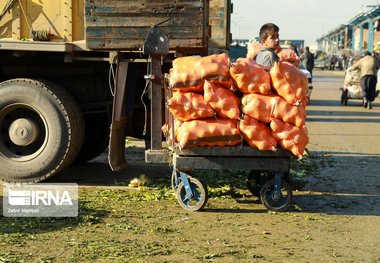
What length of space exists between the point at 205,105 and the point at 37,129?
246 centimetres


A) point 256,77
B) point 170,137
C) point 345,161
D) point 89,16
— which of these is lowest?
point 345,161

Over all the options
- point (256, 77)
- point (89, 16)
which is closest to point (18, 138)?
point (89, 16)

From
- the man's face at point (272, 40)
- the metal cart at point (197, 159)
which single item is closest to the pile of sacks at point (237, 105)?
the metal cart at point (197, 159)

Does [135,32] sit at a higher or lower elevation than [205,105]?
higher

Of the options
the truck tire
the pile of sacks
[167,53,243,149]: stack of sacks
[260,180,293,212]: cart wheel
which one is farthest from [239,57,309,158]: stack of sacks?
the truck tire

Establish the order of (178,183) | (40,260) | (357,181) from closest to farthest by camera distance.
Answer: (40,260), (178,183), (357,181)

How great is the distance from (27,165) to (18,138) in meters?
0.35

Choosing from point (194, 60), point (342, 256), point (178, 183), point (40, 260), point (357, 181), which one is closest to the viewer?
point (40, 260)

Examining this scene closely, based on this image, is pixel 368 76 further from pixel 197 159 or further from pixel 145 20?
pixel 197 159

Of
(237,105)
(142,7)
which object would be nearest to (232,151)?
(237,105)

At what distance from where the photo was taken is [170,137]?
774 cm

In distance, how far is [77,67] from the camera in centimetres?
907

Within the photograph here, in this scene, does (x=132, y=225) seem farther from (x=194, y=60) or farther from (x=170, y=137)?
(x=194, y=60)

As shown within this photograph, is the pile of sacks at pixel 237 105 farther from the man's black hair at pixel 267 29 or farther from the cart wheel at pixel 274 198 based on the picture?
the man's black hair at pixel 267 29
